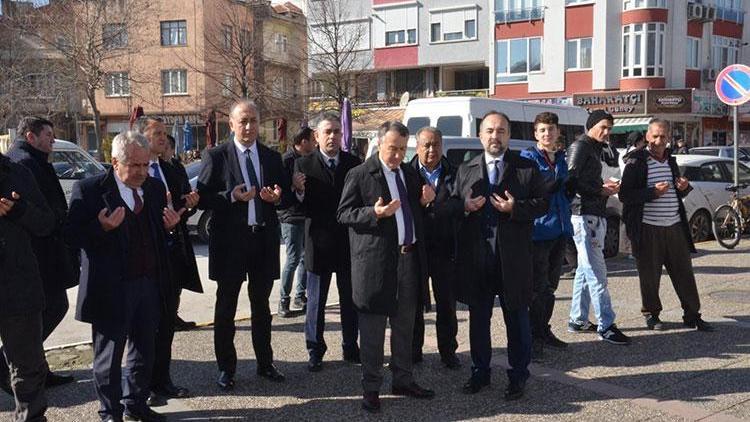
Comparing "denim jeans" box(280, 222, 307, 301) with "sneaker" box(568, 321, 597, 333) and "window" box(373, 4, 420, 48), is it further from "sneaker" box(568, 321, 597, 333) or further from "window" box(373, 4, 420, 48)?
"window" box(373, 4, 420, 48)

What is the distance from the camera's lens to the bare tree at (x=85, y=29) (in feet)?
81.8

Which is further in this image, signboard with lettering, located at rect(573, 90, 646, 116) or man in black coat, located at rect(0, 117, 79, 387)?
signboard with lettering, located at rect(573, 90, 646, 116)

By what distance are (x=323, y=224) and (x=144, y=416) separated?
1932mm

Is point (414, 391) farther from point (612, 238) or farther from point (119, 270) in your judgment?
point (612, 238)

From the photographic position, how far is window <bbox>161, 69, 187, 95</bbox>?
1786 inches

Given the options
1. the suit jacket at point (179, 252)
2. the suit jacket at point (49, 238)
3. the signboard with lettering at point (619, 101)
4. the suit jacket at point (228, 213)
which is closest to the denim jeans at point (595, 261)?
the suit jacket at point (228, 213)

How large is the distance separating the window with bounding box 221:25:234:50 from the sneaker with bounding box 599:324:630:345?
25.9m

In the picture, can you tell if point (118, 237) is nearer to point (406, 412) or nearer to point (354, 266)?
point (354, 266)

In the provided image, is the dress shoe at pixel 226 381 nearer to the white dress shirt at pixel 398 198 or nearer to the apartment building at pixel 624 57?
the white dress shirt at pixel 398 198

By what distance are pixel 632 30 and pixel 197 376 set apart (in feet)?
112

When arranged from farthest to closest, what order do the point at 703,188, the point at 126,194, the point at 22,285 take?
the point at 703,188 → the point at 126,194 → the point at 22,285

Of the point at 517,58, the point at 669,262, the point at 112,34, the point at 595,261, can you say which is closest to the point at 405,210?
the point at 595,261

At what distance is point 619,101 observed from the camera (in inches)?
1375

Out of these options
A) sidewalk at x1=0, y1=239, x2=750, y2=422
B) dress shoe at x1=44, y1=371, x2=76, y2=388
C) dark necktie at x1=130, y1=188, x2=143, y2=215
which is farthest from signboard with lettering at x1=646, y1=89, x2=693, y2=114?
dark necktie at x1=130, y1=188, x2=143, y2=215
